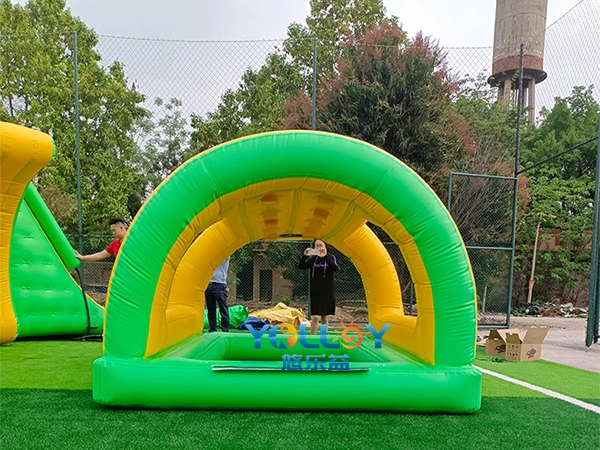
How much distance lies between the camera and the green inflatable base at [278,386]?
312 cm

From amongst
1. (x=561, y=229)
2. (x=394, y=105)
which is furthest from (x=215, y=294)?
(x=561, y=229)

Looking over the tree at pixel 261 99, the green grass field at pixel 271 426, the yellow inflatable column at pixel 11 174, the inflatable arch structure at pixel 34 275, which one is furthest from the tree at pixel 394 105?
the green grass field at pixel 271 426

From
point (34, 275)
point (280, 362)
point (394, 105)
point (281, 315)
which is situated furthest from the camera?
point (394, 105)

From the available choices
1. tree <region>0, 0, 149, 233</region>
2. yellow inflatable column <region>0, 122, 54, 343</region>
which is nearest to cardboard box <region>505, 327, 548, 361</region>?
yellow inflatable column <region>0, 122, 54, 343</region>

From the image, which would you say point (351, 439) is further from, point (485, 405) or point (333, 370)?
point (485, 405)

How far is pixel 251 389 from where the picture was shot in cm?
318

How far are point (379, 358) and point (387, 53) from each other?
8.03 meters

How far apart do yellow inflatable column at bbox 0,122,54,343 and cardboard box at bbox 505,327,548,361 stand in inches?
233

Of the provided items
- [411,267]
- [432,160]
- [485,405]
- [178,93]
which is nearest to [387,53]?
[432,160]

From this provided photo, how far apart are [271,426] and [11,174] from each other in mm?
3991

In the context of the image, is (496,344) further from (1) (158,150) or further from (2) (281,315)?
(1) (158,150)

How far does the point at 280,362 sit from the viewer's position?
11.0 ft

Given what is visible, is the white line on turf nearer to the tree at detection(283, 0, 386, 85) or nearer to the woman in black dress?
the woman in black dress

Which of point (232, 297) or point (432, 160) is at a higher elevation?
point (432, 160)
